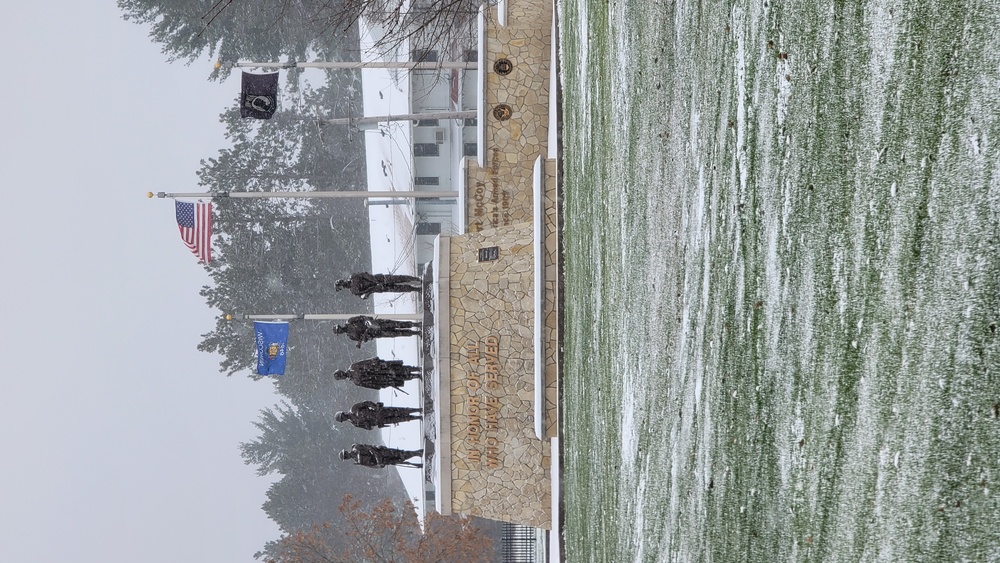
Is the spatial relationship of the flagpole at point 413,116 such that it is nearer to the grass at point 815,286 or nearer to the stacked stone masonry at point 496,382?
the stacked stone masonry at point 496,382

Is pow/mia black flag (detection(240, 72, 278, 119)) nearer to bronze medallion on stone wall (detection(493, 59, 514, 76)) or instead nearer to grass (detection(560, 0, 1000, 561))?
bronze medallion on stone wall (detection(493, 59, 514, 76))

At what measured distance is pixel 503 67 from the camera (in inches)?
659

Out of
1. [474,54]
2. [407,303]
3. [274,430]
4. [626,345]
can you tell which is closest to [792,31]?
[626,345]

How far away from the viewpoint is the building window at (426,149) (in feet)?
88.5

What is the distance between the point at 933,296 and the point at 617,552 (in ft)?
18.5

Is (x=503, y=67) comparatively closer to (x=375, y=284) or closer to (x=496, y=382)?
(x=375, y=284)

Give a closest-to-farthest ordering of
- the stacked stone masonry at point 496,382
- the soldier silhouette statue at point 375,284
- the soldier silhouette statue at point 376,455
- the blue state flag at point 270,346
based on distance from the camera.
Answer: the stacked stone masonry at point 496,382, the soldier silhouette statue at point 376,455, the soldier silhouette statue at point 375,284, the blue state flag at point 270,346

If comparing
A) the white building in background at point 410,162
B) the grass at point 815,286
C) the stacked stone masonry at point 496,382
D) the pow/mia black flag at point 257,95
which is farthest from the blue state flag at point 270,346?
the grass at point 815,286

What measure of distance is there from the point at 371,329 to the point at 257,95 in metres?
7.00

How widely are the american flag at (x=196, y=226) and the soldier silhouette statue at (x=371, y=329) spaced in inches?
219

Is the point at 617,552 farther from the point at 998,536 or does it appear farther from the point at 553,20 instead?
the point at 553,20

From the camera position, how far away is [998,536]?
3.04m

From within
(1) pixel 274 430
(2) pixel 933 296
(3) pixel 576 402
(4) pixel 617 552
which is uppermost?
(2) pixel 933 296

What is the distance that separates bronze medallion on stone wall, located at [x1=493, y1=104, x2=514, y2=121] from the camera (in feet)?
55.1
